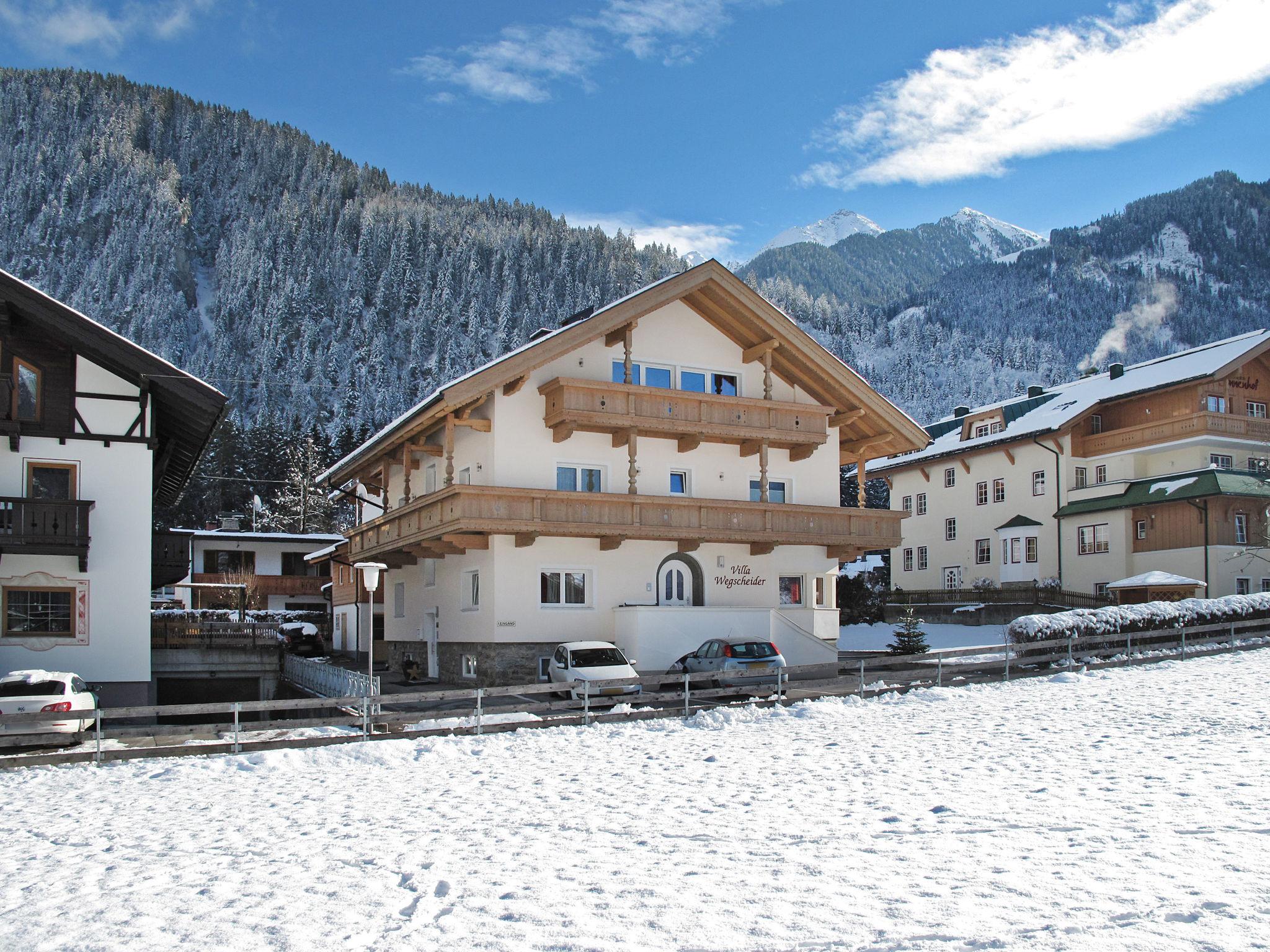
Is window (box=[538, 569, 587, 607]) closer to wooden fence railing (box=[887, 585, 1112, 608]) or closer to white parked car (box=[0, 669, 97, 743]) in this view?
white parked car (box=[0, 669, 97, 743])

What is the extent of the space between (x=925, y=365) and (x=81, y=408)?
181 metres

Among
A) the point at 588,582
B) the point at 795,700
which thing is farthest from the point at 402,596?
the point at 795,700

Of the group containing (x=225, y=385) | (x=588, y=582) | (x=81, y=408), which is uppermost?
(x=225, y=385)

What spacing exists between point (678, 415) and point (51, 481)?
53.0 ft

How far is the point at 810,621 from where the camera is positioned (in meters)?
33.3

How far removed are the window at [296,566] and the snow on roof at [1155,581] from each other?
41.3 metres

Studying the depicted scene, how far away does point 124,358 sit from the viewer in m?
24.5

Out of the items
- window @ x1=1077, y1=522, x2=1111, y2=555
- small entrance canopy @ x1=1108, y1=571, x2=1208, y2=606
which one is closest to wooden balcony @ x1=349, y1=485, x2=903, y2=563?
Answer: small entrance canopy @ x1=1108, y1=571, x2=1208, y2=606

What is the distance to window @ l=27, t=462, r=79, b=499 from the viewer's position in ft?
80.1

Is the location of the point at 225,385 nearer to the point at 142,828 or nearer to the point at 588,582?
the point at 588,582

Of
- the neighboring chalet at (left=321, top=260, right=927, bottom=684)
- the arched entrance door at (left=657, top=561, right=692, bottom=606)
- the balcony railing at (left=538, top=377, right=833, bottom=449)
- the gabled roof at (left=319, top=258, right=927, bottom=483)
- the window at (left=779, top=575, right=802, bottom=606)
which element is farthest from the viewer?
the window at (left=779, top=575, right=802, bottom=606)

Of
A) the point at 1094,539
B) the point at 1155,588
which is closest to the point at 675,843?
the point at 1155,588

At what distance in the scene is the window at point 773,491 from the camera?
34344mm

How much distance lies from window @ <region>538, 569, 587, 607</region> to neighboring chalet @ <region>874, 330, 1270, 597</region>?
2141cm
